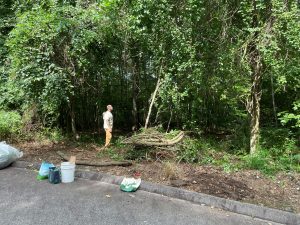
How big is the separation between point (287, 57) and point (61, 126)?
823cm

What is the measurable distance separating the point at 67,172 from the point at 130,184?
1392 mm

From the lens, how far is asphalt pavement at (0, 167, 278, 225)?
4.81 m

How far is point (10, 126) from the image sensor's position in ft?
33.6

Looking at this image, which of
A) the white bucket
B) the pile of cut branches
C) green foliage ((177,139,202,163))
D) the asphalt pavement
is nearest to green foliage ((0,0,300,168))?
green foliage ((177,139,202,163))

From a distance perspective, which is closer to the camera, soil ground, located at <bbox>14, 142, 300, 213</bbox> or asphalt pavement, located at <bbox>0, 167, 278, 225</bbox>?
asphalt pavement, located at <bbox>0, 167, 278, 225</bbox>

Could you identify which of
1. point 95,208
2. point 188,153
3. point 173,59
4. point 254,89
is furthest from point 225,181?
point 173,59

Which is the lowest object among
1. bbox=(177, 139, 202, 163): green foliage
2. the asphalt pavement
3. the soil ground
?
the asphalt pavement

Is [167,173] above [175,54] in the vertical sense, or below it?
below

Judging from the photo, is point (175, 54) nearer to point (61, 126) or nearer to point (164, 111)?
point (164, 111)

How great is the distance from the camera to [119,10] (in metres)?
9.02

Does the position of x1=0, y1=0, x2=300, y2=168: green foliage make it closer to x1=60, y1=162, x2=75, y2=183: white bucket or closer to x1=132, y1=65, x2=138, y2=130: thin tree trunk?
x1=132, y1=65, x2=138, y2=130: thin tree trunk

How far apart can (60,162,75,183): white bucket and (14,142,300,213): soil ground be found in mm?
805

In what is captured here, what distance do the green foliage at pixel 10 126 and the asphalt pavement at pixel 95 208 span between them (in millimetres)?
4089

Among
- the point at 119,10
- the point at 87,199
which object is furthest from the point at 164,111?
the point at 87,199
